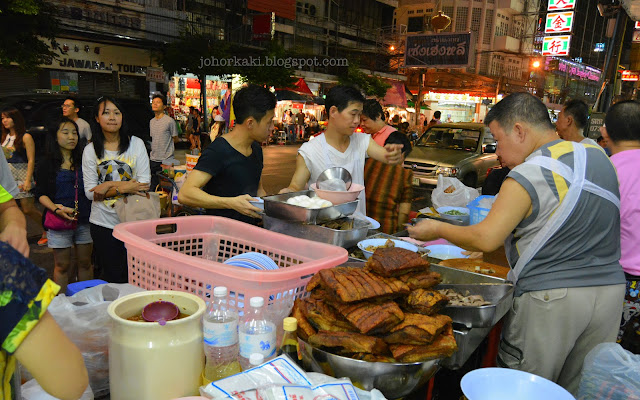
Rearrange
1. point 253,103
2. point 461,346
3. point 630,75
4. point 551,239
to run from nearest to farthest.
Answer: point 461,346, point 551,239, point 253,103, point 630,75

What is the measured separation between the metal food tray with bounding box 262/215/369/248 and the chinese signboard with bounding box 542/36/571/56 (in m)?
25.3

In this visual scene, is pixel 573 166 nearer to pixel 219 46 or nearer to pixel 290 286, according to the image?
pixel 290 286

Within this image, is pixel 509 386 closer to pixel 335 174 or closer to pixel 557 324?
pixel 557 324

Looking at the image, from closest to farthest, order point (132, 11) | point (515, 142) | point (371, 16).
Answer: point (515, 142)
point (132, 11)
point (371, 16)

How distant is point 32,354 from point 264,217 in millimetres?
1841

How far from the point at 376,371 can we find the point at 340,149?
250 cm

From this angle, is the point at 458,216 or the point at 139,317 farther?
the point at 458,216

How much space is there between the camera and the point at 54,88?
58.2 ft

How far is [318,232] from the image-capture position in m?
2.55

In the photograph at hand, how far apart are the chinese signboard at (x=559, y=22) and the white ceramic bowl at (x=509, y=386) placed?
24.8 m

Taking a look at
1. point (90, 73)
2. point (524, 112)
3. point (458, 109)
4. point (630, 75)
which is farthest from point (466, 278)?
point (458, 109)

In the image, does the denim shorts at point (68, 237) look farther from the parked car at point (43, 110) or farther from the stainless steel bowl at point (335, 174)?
the parked car at point (43, 110)

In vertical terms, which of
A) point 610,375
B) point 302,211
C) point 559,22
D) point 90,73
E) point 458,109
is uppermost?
point 559,22

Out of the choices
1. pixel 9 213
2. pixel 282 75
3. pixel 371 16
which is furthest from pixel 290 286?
pixel 371 16
